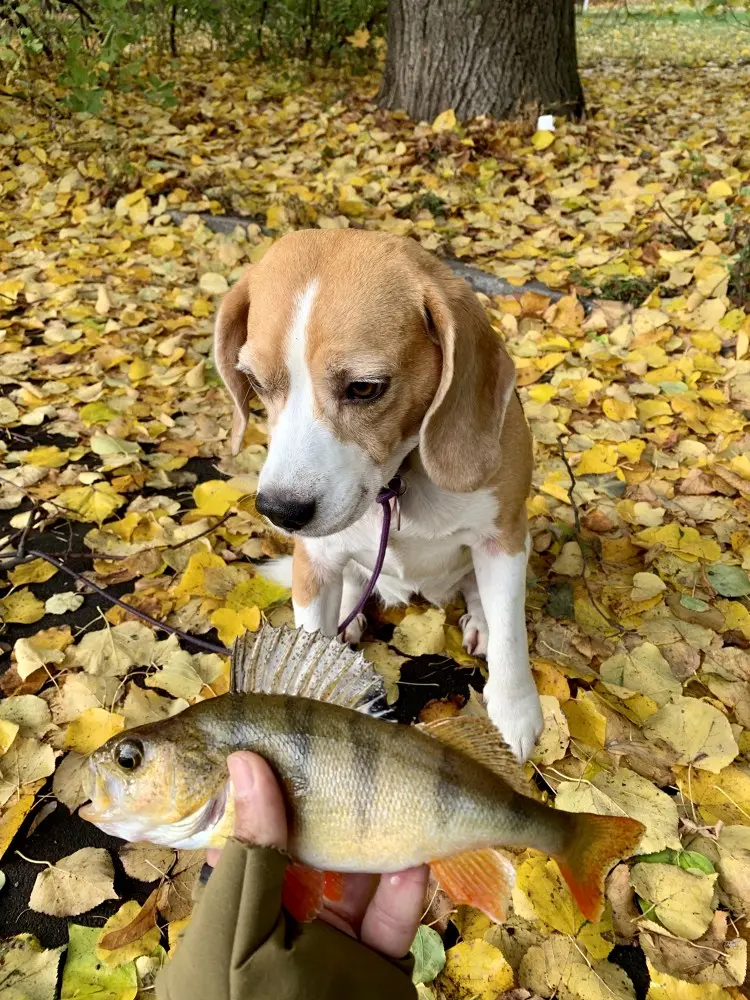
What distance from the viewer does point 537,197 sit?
546 cm

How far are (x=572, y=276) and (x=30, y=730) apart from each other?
3707mm

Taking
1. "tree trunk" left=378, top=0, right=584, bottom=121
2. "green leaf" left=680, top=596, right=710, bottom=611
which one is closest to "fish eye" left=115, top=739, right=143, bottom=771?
"green leaf" left=680, top=596, right=710, bottom=611

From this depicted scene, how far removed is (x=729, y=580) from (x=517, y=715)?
1005mm

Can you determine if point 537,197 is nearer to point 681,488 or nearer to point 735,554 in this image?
point 681,488

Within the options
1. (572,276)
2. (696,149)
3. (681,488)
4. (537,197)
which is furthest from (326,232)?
(696,149)

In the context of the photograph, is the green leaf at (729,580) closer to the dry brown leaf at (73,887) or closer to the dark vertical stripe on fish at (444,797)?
the dark vertical stripe on fish at (444,797)

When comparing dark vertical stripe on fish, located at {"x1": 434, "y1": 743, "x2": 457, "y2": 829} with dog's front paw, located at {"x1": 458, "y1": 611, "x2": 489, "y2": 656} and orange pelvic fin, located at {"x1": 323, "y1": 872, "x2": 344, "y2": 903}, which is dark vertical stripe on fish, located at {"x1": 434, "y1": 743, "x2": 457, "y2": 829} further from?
dog's front paw, located at {"x1": 458, "y1": 611, "x2": 489, "y2": 656}

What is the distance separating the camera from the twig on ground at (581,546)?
2.46 meters

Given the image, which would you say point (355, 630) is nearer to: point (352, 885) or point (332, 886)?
point (352, 885)

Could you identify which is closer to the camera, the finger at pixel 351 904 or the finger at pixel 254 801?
the finger at pixel 254 801

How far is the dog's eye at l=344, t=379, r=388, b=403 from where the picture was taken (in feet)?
5.76

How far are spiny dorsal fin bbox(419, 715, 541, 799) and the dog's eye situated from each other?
85 centimetres

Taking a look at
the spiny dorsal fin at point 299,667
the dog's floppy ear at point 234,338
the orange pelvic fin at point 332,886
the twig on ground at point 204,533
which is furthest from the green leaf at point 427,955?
the twig on ground at point 204,533

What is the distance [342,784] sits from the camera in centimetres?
102
